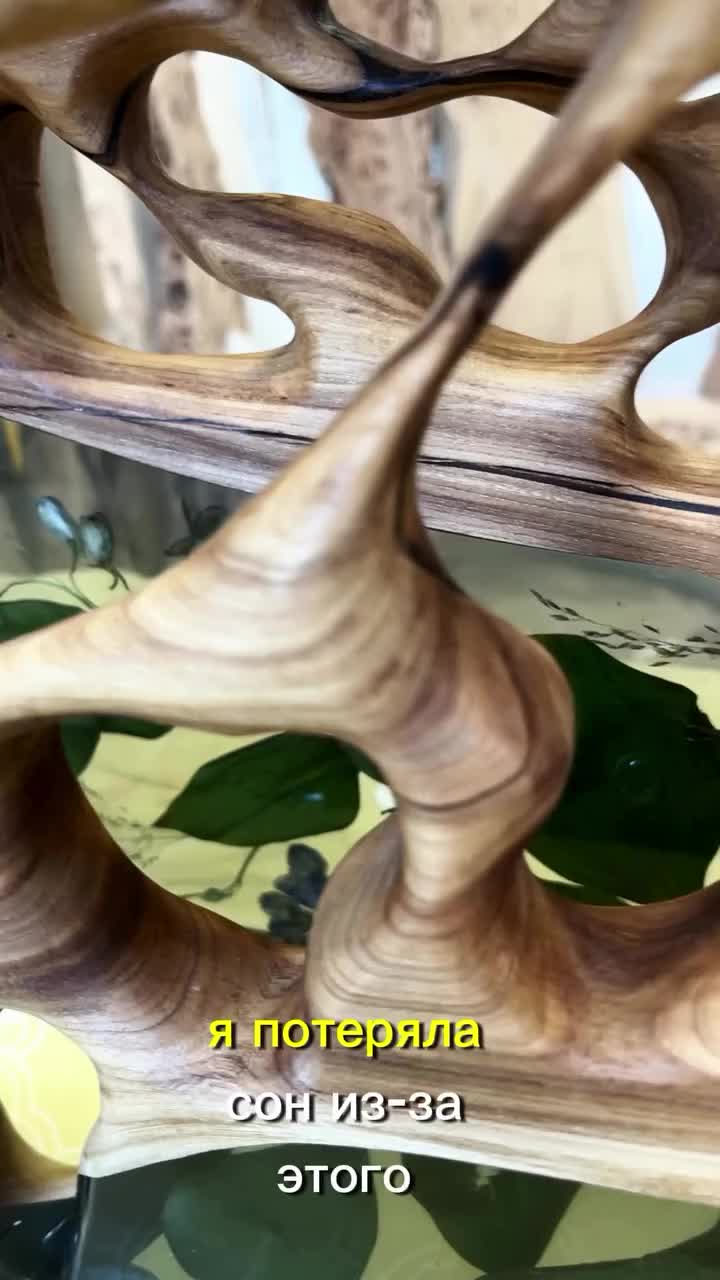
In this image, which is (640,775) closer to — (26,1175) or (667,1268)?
(667,1268)

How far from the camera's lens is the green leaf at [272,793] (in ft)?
1.37

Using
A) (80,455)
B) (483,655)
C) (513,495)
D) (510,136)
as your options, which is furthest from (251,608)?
(510,136)

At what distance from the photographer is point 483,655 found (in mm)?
186

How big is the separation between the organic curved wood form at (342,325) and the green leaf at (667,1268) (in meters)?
0.21

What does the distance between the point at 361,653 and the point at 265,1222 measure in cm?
24

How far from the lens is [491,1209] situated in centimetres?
32

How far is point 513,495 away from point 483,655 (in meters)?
0.15

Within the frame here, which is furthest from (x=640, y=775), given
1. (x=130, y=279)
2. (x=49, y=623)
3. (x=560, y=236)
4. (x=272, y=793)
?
(x=130, y=279)

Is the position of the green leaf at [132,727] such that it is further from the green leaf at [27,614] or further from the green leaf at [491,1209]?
the green leaf at [491,1209]

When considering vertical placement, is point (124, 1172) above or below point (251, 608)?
below

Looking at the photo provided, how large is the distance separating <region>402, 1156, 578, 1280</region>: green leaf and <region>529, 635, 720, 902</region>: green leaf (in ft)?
0.37

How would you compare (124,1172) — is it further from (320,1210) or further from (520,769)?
(520,769)

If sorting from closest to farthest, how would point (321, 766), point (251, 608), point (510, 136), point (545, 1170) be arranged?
point (251, 608) < point (545, 1170) < point (321, 766) < point (510, 136)

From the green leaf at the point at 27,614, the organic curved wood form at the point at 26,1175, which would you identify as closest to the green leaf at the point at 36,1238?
the organic curved wood form at the point at 26,1175
